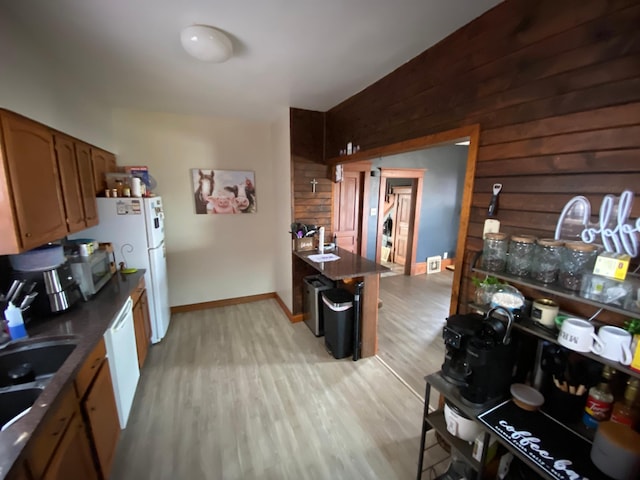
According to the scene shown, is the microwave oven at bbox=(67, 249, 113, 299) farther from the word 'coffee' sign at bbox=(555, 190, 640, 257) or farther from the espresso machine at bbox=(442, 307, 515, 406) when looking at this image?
the word 'coffee' sign at bbox=(555, 190, 640, 257)

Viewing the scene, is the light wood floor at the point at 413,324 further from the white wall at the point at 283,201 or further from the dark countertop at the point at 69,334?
the dark countertop at the point at 69,334

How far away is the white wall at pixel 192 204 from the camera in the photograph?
319 cm

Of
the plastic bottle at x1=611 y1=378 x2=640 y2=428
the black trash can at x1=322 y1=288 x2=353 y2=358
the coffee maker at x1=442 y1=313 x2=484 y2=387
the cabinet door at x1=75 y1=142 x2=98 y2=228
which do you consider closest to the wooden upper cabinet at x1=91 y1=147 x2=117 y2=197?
the cabinet door at x1=75 y1=142 x2=98 y2=228

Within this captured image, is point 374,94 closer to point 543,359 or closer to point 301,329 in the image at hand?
point 543,359

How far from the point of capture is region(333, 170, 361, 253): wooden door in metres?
4.18

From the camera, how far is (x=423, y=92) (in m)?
1.82

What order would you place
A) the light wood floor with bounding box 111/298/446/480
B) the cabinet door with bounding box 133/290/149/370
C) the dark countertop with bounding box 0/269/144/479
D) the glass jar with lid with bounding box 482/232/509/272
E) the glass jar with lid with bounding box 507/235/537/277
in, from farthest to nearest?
the cabinet door with bounding box 133/290/149/370
the light wood floor with bounding box 111/298/446/480
the glass jar with lid with bounding box 482/232/509/272
the glass jar with lid with bounding box 507/235/537/277
the dark countertop with bounding box 0/269/144/479

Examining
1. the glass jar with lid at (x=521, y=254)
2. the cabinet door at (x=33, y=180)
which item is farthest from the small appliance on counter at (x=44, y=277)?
the glass jar with lid at (x=521, y=254)

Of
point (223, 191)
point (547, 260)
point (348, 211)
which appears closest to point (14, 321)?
point (223, 191)

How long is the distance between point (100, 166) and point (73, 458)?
249 cm

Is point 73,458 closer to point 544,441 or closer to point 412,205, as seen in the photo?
point 544,441

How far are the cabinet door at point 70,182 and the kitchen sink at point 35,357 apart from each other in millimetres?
862

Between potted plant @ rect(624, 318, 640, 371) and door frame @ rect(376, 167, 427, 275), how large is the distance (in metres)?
3.95

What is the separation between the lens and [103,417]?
1471mm
